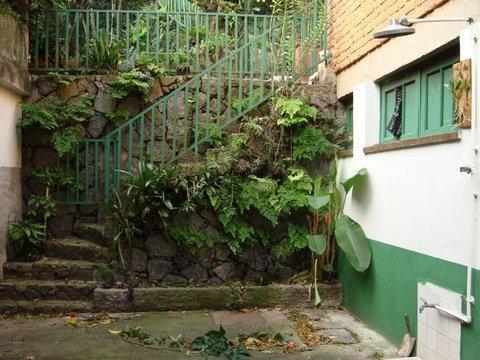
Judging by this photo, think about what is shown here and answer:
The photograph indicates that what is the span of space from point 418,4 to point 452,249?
2.38 metres

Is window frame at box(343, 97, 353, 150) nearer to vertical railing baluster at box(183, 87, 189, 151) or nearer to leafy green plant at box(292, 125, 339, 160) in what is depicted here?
leafy green plant at box(292, 125, 339, 160)

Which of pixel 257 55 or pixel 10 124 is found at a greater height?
pixel 257 55

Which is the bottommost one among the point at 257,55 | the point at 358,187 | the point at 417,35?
the point at 358,187

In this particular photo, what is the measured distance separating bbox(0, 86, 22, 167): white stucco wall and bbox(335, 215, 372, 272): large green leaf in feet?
14.8

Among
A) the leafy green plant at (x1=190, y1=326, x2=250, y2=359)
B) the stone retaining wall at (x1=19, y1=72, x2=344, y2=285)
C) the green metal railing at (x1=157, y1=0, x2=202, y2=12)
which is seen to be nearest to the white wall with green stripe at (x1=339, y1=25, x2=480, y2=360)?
the stone retaining wall at (x1=19, y1=72, x2=344, y2=285)

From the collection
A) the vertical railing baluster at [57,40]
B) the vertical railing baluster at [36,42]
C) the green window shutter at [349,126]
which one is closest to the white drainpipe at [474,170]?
the green window shutter at [349,126]

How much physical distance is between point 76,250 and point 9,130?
1891 millimetres

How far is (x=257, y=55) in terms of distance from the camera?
28.1 feet

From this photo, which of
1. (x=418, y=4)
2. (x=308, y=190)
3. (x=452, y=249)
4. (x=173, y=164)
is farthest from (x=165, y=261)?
(x=418, y=4)

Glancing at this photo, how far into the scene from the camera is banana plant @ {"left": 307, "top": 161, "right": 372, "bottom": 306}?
247 inches

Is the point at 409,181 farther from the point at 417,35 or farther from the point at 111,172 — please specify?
the point at 111,172

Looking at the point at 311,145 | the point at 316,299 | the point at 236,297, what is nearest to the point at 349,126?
the point at 311,145

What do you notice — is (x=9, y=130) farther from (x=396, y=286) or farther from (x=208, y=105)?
(x=396, y=286)

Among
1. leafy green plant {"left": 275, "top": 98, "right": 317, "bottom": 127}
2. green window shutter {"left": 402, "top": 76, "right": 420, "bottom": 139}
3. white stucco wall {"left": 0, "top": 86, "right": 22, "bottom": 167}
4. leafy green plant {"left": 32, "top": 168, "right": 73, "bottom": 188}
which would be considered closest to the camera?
green window shutter {"left": 402, "top": 76, "right": 420, "bottom": 139}
